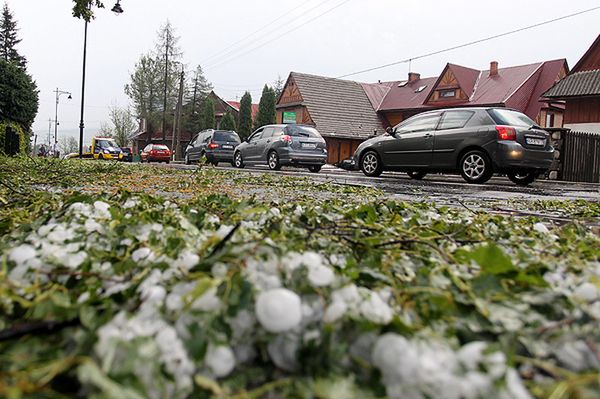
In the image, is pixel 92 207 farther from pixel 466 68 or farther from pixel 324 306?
pixel 466 68

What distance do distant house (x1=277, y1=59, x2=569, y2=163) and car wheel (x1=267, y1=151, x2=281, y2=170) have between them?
63.5 ft

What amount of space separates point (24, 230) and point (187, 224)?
1.82 ft

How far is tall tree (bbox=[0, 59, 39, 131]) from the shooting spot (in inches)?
616

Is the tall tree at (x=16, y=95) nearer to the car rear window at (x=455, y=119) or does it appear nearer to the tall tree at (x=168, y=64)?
the car rear window at (x=455, y=119)

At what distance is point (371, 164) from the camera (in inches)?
484

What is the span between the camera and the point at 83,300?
89 centimetres

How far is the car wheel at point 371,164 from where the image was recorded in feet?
39.8

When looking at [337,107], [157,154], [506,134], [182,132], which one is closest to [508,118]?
[506,134]

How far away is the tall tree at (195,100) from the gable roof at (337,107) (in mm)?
22780

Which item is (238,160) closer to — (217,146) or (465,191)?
(217,146)

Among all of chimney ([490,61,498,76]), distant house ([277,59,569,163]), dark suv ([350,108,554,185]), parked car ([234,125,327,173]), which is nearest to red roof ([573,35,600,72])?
distant house ([277,59,569,163])

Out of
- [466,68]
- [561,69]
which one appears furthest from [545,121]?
[466,68]

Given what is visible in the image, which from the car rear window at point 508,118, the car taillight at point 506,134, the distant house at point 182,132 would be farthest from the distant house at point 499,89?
the distant house at point 182,132

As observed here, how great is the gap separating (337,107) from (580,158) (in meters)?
28.1
